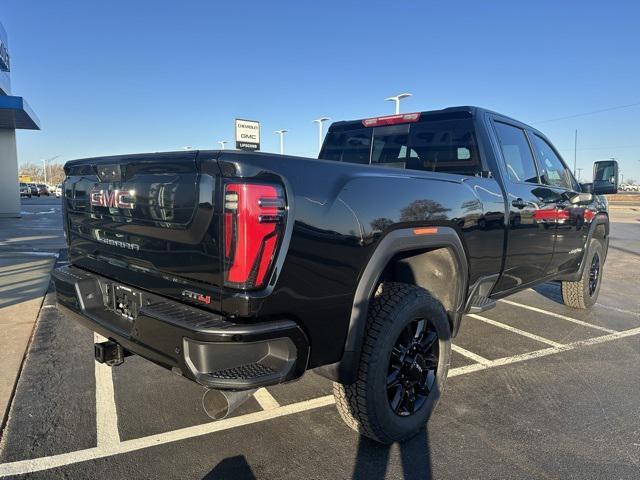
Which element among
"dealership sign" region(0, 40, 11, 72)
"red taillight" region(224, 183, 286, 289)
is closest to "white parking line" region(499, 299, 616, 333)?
"red taillight" region(224, 183, 286, 289)

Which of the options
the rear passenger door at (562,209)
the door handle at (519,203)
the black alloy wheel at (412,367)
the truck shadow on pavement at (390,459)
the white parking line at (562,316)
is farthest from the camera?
the white parking line at (562,316)

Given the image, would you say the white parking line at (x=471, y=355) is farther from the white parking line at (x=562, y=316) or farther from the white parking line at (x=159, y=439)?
the white parking line at (x=562, y=316)

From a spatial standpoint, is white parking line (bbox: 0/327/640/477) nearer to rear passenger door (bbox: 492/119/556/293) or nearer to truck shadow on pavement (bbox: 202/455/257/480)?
truck shadow on pavement (bbox: 202/455/257/480)

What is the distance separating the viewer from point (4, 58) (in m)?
20.2

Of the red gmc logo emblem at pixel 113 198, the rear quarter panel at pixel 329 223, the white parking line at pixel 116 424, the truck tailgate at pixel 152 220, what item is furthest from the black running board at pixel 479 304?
the red gmc logo emblem at pixel 113 198

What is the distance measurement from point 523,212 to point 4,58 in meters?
23.4

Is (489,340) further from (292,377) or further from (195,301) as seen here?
(195,301)

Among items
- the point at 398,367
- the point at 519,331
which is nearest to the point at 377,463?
the point at 398,367

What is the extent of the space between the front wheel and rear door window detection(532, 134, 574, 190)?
2.40 meters

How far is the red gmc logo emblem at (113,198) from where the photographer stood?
2.52 m

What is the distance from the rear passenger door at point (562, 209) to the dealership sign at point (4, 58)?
2216 centimetres

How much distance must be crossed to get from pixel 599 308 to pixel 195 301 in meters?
5.89

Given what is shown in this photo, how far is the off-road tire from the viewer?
5590mm

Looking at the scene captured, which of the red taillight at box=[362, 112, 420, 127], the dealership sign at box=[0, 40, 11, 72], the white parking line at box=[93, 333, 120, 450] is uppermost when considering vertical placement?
the dealership sign at box=[0, 40, 11, 72]
